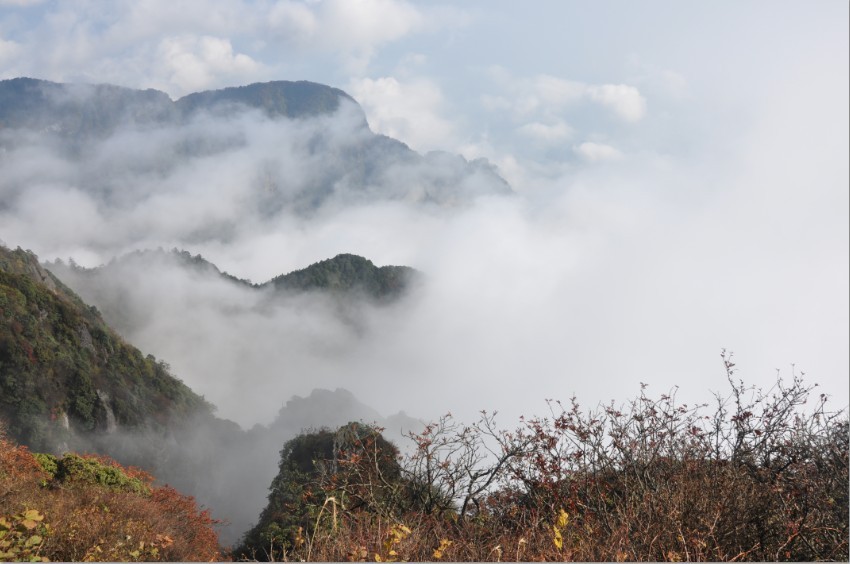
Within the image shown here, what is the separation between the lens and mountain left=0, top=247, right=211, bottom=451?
37.0 meters

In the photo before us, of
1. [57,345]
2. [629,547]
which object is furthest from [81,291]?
[629,547]

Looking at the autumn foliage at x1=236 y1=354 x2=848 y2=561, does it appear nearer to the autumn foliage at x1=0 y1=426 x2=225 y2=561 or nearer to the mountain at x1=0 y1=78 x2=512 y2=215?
the autumn foliage at x1=0 y1=426 x2=225 y2=561

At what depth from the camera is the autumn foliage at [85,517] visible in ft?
18.6

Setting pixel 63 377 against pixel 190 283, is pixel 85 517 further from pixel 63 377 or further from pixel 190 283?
pixel 190 283

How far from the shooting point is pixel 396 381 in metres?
131

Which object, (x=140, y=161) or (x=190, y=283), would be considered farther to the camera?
(x=140, y=161)

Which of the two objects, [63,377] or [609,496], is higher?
[63,377]

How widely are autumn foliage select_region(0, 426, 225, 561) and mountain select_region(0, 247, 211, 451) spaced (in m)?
28.4

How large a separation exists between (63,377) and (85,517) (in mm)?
40143

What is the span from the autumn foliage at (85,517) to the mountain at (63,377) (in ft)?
93.0

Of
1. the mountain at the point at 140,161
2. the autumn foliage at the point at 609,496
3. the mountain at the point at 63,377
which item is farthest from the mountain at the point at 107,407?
the mountain at the point at 140,161

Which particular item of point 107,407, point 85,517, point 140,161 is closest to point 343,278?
point 107,407

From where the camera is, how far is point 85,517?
23.2 feet

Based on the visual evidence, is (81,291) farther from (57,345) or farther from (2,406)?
(2,406)
